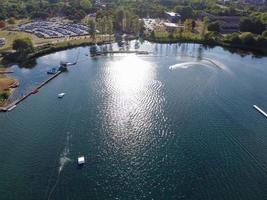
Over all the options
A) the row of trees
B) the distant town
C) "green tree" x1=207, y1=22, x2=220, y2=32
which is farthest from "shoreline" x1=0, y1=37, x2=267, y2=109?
the row of trees

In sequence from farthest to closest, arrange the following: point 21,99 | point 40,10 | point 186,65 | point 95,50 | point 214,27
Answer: point 40,10 → point 214,27 → point 95,50 → point 186,65 → point 21,99

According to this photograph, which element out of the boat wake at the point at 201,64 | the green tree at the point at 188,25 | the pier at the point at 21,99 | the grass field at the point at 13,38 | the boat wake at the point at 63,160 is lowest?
the boat wake at the point at 63,160

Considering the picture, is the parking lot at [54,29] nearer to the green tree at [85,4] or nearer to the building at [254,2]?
the green tree at [85,4]

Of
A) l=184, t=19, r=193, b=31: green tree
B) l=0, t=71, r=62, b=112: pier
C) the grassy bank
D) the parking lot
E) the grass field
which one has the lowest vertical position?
l=0, t=71, r=62, b=112: pier

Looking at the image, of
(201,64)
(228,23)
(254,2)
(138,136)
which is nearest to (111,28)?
(201,64)

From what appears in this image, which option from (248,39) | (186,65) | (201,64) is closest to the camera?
(186,65)

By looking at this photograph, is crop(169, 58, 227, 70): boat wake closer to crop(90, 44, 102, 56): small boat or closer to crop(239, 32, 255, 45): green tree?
crop(239, 32, 255, 45): green tree

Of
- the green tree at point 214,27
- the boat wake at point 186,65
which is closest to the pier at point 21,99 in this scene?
the boat wake at point 186,65

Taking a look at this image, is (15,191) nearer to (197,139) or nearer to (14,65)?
(197,139)

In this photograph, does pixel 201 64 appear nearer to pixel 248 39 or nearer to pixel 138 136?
pixel 248 39

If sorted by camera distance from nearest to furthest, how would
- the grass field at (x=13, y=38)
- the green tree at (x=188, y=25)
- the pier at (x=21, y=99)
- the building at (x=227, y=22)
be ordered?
the pier at (x=21, y=99) < the grass field at (x=13, y=38) < the green tree at (x=188, y=25) < the building at (x=227, y=22)
